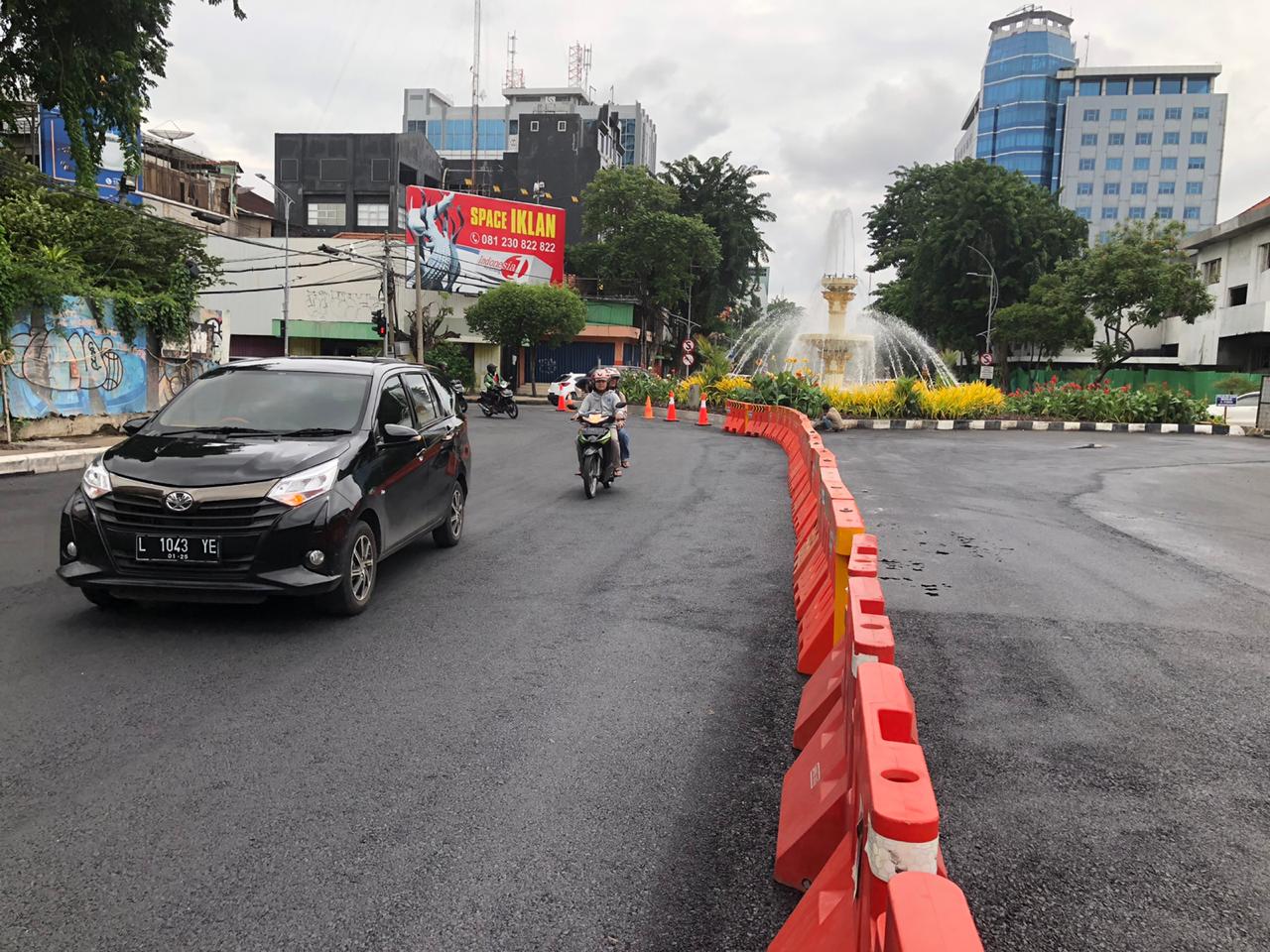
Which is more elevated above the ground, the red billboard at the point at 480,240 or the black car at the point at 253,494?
the red billboard at the point at 480,240

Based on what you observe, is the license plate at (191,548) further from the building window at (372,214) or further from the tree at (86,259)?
the building window at (372,214)

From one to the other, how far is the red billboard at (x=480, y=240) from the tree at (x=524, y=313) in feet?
13.8

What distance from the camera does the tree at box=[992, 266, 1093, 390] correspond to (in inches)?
1907

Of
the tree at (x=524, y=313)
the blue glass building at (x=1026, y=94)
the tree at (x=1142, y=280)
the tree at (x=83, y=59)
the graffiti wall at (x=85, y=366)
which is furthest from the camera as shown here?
the blue glass building at (x=1026, y=94)

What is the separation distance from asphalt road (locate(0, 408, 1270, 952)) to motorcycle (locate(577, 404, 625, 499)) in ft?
11.1

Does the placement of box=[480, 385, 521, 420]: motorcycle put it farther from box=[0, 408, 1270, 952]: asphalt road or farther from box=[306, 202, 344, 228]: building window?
box=[306, 202, 344, 228]: building window

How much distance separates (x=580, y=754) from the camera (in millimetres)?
4062

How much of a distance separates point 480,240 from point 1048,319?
30213 mm

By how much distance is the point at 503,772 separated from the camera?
3.85 meters

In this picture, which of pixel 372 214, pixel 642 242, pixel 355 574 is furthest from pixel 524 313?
pixel 355 574

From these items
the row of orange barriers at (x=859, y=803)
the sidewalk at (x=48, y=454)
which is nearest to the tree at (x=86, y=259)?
the sidewalk at (x=48, y=454)

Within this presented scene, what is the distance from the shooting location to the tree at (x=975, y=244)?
2106 inches

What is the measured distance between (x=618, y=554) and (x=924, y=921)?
6754 mm

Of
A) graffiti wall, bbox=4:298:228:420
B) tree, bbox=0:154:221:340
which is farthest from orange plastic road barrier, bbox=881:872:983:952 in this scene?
tree, bbox=0:154:221:340
